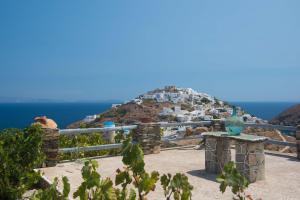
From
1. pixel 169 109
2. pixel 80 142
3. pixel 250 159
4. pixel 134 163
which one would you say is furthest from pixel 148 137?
pixel 169 109

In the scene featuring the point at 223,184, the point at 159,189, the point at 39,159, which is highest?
the point at 223,184

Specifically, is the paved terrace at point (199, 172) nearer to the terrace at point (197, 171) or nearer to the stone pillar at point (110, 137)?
the terrace at point (197, 171)

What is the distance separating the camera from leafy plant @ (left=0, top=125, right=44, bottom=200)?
5.87 m

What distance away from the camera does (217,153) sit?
288 inches

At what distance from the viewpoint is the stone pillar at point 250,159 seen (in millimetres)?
6664

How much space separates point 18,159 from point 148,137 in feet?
13.7

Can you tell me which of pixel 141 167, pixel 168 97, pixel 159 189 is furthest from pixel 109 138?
pixel 168 97

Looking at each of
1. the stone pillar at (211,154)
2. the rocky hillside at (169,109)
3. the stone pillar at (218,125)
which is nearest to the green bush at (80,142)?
the stone pillar at (211,154)

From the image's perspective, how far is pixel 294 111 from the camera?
25484 millimetres

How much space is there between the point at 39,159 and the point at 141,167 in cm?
438

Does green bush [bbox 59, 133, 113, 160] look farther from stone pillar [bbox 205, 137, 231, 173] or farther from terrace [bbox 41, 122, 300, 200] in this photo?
stone pillar [bbox 205, 137, 231, 173]

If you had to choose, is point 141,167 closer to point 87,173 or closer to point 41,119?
point 87,173

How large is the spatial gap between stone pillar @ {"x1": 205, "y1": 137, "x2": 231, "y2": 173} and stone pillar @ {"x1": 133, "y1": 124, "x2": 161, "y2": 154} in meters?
2.44

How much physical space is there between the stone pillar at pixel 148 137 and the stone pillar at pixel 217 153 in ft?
7.99
